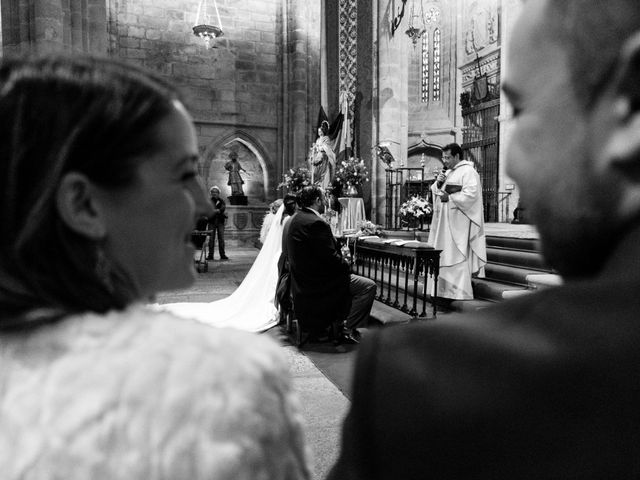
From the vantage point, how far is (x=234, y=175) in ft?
53.5

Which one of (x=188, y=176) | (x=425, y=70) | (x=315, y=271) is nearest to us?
(x=188, y=176)

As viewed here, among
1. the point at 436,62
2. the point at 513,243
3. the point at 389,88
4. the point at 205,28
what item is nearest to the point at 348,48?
the point at 389,88

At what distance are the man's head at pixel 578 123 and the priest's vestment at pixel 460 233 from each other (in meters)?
5.17

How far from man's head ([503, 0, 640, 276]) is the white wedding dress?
5299mm

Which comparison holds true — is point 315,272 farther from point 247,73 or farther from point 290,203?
point 247,73

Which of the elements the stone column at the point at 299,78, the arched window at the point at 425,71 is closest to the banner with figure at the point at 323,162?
the stone column at the point at 299,78

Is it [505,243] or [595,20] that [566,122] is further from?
[505,243]

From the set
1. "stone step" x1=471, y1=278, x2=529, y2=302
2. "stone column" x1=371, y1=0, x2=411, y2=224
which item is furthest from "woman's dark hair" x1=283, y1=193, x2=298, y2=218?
"stone column" x1=371, y1=0, x2=411, y2=224

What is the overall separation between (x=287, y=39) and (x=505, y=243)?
41.5 ft

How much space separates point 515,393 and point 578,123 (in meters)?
0.26

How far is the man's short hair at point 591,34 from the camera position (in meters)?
0.41

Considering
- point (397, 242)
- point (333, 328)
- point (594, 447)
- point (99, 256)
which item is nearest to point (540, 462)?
point (594, 447)

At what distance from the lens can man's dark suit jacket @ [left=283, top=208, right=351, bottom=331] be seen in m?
4.71

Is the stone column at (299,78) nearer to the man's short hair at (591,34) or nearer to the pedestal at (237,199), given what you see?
the pedestal at (237,199)
